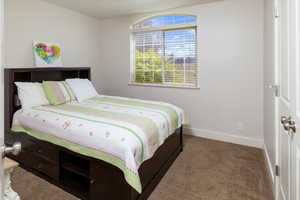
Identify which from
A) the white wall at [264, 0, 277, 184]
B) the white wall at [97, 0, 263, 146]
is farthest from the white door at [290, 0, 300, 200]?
the white wall at [97, 0, 263, 146]

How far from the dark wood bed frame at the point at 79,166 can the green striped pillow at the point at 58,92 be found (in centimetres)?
36

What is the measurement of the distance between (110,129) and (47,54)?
236 cm

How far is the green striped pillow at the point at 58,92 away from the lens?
266cm

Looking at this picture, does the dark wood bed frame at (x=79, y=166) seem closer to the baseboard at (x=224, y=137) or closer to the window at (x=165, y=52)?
the baseboard at (x=224, y=137)

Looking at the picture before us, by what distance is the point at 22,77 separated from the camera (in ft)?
8.95

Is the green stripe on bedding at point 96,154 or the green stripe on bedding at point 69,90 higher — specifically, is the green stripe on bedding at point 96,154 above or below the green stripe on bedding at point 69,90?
below

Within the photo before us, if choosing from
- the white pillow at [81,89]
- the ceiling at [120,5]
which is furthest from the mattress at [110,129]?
the ceiling at [120,5]

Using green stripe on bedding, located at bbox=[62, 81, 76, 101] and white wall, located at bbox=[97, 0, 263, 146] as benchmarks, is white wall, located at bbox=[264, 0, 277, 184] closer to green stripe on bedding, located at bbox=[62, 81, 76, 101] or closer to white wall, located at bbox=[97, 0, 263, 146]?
white wall, located at bbox=[97, 0, 263, 146]

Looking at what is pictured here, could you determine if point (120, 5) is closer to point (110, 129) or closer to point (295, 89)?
point (110, 129)

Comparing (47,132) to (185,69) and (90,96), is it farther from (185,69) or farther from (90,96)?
(185,69)

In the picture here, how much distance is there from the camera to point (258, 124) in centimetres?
288

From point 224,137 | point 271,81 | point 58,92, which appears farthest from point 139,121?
point 224,137

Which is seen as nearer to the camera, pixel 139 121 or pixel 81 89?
pixel 139 121

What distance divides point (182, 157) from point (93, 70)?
294cm
